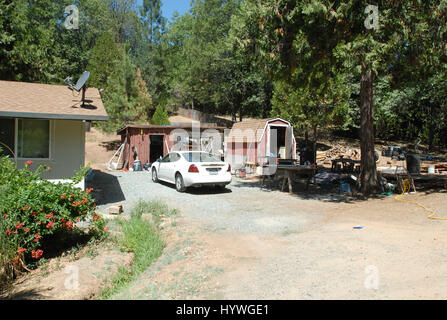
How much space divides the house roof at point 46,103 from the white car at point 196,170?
347 cm

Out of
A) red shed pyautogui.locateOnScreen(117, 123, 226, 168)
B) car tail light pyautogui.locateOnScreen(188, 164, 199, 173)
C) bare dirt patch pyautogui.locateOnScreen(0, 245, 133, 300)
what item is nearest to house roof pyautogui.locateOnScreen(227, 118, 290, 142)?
red shed pyautogui.locateOnScreen(117, 123, 226, 168)

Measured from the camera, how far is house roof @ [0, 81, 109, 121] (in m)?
8.70

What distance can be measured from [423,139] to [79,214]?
1474 inches

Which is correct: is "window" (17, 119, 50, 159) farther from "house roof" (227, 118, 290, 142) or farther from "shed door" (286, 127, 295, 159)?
"shed door" (286, 127, 295, 159)

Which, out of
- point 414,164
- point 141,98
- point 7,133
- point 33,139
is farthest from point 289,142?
point 141,98

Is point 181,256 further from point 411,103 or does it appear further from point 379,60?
point 411,103

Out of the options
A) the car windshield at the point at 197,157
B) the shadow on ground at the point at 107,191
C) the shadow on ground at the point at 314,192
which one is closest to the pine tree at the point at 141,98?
the shadow on ground at the point at 107,191

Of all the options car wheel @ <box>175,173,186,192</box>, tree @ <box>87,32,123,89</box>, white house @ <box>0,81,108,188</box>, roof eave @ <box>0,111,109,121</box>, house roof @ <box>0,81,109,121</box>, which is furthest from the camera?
tree @ <box>87,32,123,89</box>

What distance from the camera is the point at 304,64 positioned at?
11.8 metres

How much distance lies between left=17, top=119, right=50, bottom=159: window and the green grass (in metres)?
3.53

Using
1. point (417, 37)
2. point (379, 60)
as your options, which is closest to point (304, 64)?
point (379, 60)

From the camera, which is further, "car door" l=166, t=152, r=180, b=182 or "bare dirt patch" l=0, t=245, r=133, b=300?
"car door" l=166, t=152, r=180, b=182

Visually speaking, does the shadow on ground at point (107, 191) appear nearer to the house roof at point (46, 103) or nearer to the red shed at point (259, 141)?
the house roof at point (46, 103)

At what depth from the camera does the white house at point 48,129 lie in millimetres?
9016
